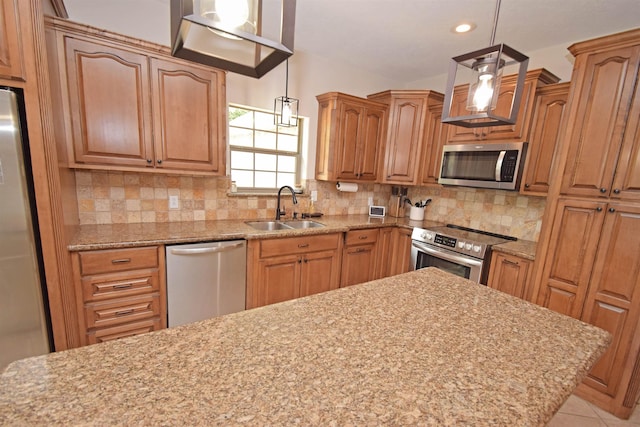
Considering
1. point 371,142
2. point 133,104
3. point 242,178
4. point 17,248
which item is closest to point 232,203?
point 242,178

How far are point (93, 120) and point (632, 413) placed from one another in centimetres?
400

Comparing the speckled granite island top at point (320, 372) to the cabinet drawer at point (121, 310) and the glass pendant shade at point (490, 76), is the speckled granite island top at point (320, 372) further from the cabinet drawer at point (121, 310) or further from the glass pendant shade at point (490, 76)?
the cabinet drawer at point (121, 310)

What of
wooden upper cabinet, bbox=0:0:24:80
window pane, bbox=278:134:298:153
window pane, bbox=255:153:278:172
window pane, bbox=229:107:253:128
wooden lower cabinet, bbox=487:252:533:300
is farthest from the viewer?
window pane, bbox=278:134:298:153

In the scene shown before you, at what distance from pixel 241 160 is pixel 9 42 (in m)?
1.67

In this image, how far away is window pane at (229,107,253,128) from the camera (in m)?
2.73

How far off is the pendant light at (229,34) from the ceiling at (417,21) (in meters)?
1.57

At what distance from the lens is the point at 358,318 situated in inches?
37.9

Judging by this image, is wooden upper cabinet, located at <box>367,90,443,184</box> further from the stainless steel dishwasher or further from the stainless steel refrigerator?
the stainless steel refrigerator

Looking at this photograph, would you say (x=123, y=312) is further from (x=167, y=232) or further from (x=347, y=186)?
(x=347, y=186)

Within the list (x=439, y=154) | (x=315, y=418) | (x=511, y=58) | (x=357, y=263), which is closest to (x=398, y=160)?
(x=439, y=154)

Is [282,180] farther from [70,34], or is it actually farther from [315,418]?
[315,418]

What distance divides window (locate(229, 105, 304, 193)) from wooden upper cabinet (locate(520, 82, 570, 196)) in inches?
84.5

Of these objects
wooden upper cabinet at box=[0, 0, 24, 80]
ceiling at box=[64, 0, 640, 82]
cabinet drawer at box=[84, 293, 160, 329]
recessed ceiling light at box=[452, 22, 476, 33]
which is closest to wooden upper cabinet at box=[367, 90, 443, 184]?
ceiling at box=[64, 0, 640, 82]

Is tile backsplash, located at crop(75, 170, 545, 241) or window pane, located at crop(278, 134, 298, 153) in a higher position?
window pane, located at crop(278, 134, 298, 153)
